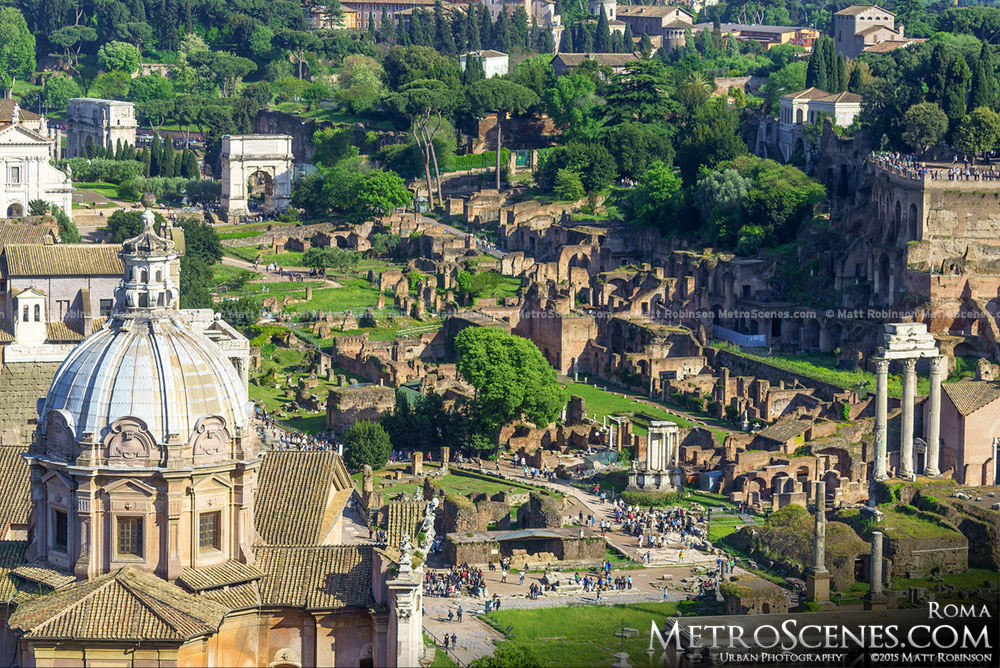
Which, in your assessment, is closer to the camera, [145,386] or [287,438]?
[145,386]

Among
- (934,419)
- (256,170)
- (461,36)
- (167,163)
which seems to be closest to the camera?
(934,419)

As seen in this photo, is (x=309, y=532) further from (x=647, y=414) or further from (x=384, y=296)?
(x=384, y=296)

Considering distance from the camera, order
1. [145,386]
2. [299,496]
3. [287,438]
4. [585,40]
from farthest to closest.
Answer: [585,40] → [287,438] → [299,496] → [145,386]

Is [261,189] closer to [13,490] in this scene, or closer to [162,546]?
[13,490]

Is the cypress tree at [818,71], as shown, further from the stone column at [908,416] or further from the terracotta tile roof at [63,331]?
the terracotta tile roof at [63,331]

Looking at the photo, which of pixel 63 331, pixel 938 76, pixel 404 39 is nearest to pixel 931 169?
pixel 938 76

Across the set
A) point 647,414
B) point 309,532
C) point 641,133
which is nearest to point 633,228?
point 641,133

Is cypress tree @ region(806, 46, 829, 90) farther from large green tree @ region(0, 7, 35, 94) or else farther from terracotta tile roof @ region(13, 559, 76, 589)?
terracotta tile roof @ region(13, 559, 76, 589)
